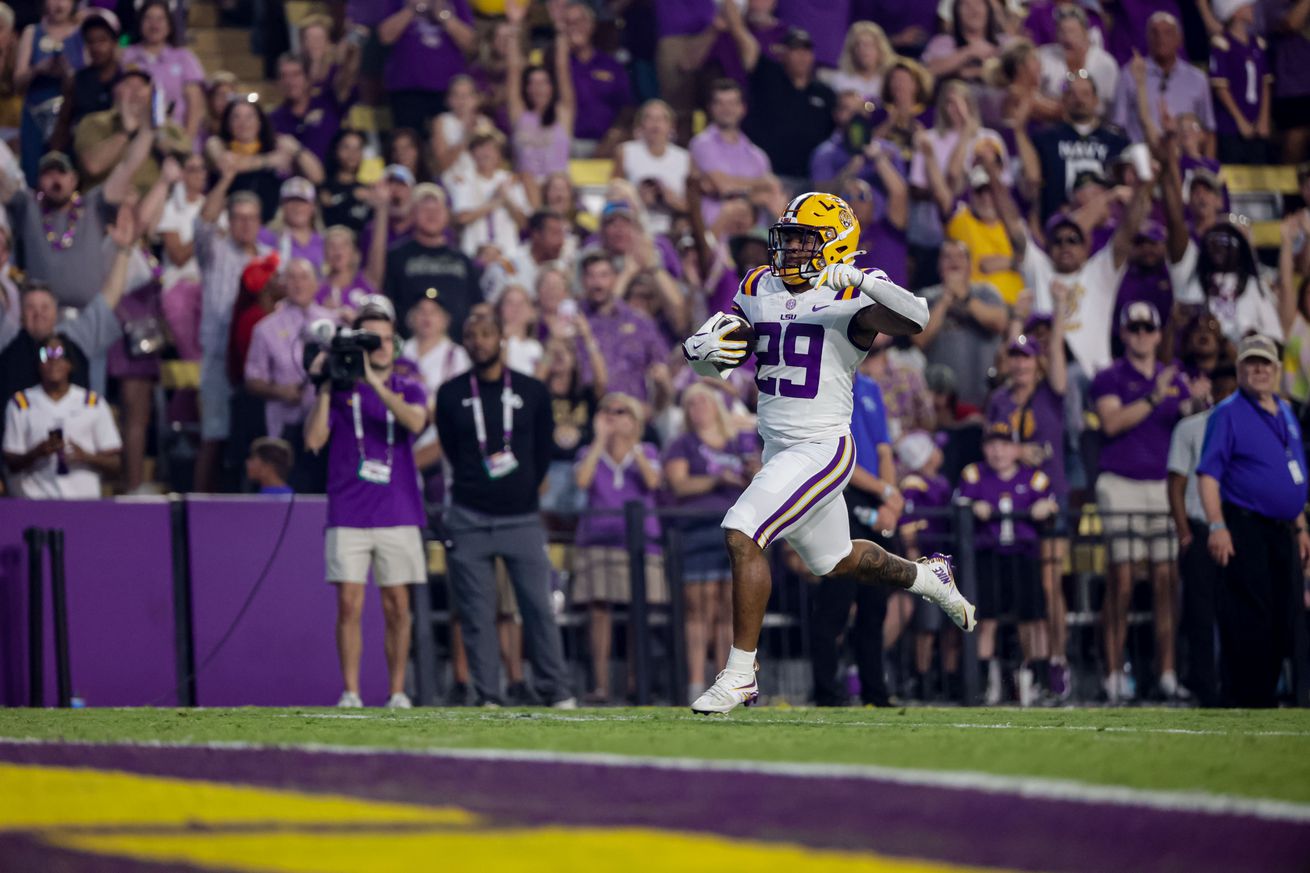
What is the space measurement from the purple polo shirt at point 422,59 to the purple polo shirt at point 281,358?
3142 millimetres

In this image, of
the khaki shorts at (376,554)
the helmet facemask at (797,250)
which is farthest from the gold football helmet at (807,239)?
the khaki shorts at (376,554)

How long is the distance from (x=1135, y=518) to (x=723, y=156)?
4669 mm

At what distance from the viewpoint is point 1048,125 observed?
16.9 metres

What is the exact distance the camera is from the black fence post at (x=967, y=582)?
12914 mm

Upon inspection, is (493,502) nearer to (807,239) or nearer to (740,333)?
(740,333)

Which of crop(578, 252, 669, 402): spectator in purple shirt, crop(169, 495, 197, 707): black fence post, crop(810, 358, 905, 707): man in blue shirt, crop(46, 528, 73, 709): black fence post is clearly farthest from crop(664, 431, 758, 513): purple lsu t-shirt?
crop(46, 528, 73, 709): black fence post

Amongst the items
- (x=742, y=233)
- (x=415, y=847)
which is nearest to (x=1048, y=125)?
(x=742, y=233)

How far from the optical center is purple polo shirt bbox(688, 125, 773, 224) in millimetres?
16078

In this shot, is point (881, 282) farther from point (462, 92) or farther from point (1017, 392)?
point (462, 92)

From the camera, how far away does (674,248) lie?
15539 mm

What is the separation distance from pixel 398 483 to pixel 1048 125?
25.7ft

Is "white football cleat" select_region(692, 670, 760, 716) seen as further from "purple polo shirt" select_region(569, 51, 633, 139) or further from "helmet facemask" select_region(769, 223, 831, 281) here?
"purple polo shirt" select_region(569, 51, 633, 139)

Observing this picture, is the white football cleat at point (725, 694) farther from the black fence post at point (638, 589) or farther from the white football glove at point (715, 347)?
the black fence post at point (638, 589)

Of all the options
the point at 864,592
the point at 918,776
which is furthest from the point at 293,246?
the point at 918,776
